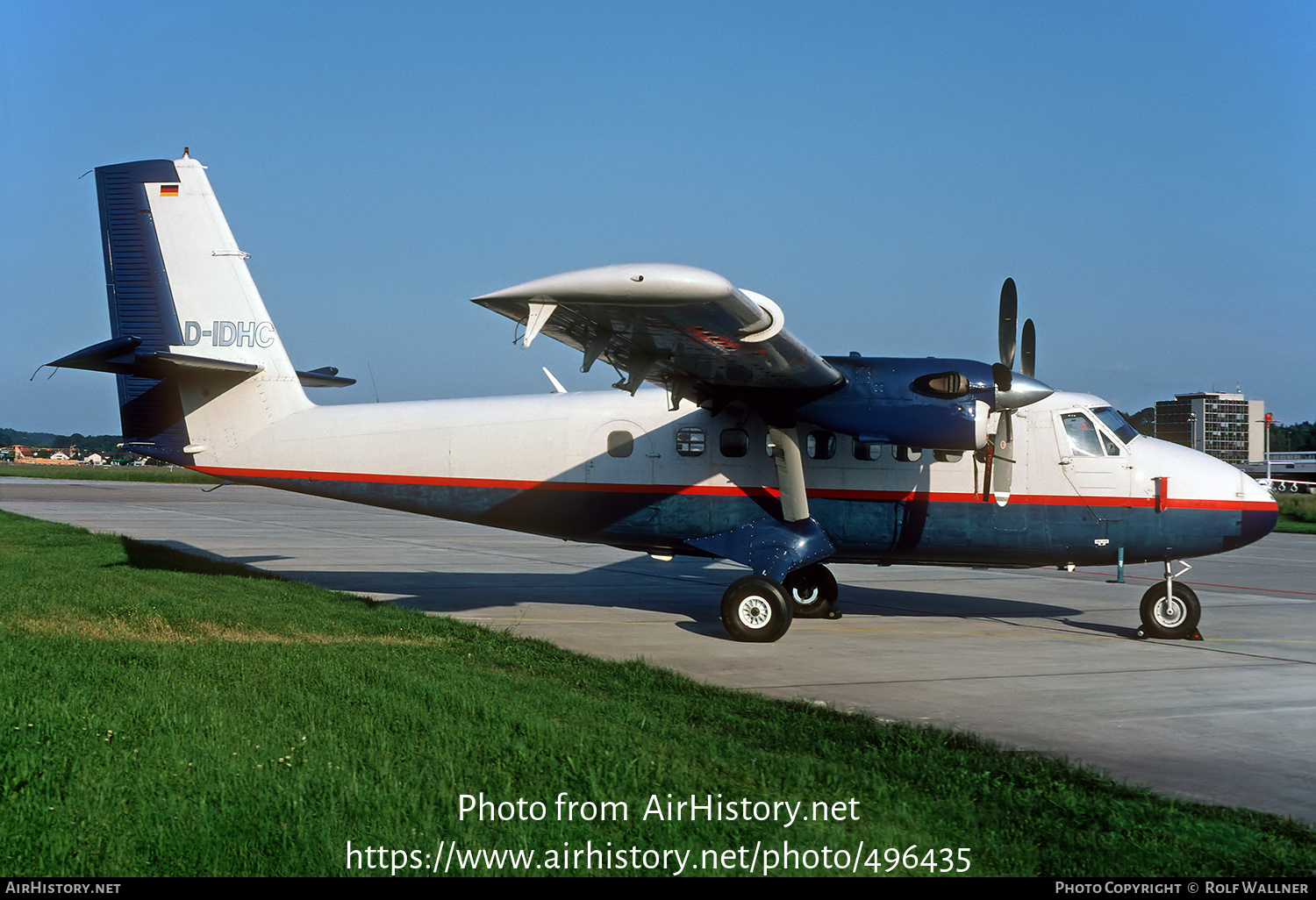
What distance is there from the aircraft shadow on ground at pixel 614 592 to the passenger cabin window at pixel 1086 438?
2.47 m

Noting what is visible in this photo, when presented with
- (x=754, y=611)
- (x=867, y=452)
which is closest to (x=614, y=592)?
(x=754, y=611)

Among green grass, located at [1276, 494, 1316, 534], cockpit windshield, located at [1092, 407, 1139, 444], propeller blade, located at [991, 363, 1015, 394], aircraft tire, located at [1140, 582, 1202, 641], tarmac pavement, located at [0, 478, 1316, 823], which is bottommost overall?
tarmac pavement, located at [0, 478, 1316, 823]

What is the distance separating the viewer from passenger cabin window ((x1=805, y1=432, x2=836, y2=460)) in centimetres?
1383

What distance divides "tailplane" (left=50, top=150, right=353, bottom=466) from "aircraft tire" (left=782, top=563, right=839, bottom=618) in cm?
776

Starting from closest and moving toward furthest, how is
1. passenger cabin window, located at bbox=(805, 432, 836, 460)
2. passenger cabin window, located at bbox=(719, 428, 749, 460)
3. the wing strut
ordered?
the wing strut < passenger cabin window, located at bbox=(805, 432, 836, 460) < passenger cabin window, located at bbox=(719, 428, 749, 460)

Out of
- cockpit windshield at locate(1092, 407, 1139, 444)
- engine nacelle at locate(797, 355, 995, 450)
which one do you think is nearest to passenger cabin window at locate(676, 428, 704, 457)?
engine nacelle at locate(797, 355, 995, 450)

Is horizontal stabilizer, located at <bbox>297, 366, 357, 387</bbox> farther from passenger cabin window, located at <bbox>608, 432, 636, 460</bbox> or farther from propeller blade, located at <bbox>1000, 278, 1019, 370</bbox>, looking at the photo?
propeller blade, located at <bbox>1000, 278, 1019, 370</bbox>

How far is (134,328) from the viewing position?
1473 cm

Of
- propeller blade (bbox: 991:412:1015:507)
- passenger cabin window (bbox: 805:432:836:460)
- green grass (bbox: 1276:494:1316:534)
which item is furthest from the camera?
green grass (bbox: 1276:494:1316:534)

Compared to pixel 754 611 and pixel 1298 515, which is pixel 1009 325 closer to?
pixel 754 611

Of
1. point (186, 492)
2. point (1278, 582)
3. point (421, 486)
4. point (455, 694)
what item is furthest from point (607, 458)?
point (186, 492)
